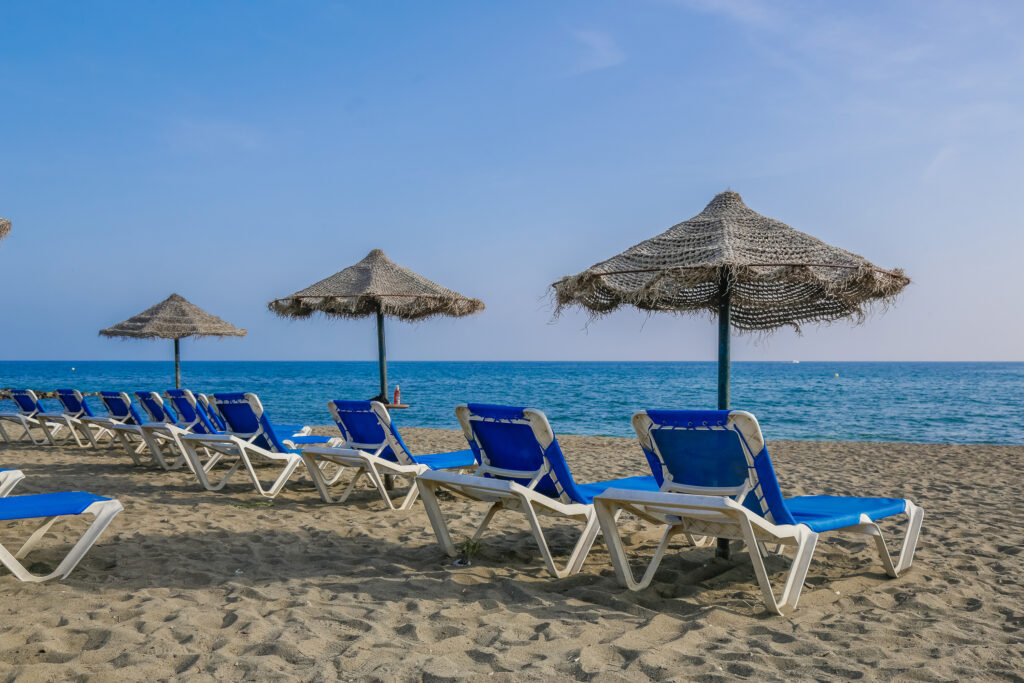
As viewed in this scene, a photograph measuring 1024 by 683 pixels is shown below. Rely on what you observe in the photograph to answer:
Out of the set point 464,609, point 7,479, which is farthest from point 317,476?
point 464,609

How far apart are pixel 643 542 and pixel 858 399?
34.0 meters

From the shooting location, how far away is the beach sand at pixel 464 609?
2.61 meters

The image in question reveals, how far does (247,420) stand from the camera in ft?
21.7

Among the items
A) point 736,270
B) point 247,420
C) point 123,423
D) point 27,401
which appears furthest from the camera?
point 27,401

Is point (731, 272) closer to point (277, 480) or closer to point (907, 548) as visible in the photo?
point (907, 548)

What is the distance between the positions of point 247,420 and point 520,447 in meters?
3.50

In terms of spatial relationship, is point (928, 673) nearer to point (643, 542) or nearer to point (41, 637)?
point (643, 542)

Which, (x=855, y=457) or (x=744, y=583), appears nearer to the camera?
(x=744, y=583)

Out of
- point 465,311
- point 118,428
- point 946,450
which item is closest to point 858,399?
point 946,450

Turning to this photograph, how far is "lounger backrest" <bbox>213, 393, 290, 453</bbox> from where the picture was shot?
6.37 meters

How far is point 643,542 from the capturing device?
15.4 feet

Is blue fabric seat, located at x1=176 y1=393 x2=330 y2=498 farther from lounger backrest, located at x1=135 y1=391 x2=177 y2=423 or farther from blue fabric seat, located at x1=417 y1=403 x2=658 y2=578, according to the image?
blue fabric seat, located at x1=417 y1=403 x2=658 y2=578

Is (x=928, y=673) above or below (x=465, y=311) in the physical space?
below

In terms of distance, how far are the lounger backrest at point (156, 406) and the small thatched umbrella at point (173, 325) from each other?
17.0 ft
